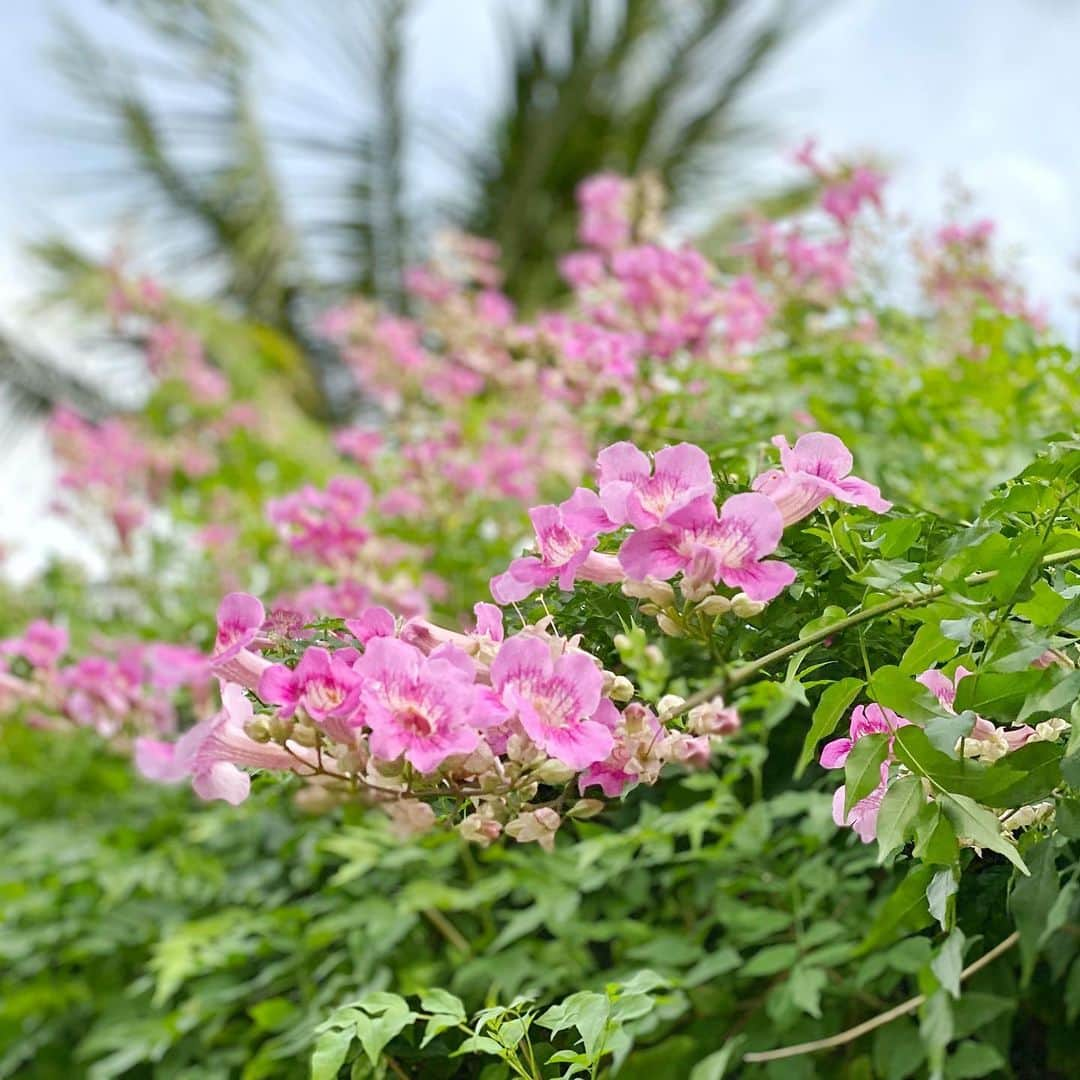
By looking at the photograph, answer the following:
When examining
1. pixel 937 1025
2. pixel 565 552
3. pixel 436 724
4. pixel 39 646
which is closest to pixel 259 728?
pixel 436 724

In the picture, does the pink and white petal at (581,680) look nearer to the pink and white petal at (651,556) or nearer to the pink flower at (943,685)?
the pink and white petal at (651,556)

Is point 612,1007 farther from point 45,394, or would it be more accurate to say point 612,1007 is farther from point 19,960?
point 45,394

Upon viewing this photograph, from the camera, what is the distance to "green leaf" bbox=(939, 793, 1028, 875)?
29.8 inches

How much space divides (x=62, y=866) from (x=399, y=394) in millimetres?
1429

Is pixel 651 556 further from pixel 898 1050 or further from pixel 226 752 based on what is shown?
pixel 898 1050

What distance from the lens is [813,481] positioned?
82 centimetres

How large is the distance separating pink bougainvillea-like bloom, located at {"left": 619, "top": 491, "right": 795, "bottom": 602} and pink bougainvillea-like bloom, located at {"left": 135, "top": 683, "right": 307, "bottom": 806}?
0.28 metres

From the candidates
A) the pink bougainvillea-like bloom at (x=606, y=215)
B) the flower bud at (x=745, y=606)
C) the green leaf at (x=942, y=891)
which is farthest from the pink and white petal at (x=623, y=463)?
the pink bougainvillea-like bloom at (x=606, y=215)

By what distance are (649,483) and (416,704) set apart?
0.68 feet

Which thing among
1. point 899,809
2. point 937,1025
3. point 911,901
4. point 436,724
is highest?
point 436,724

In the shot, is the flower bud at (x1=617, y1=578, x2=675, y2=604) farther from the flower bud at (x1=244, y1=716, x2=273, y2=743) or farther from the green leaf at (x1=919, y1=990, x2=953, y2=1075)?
the green leaf at (x1=919, y1=990, x2=953, y2=1075)

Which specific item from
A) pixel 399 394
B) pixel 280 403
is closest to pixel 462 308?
pixel 399 394

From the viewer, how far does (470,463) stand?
2.70 metres

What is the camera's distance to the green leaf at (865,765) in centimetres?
78
